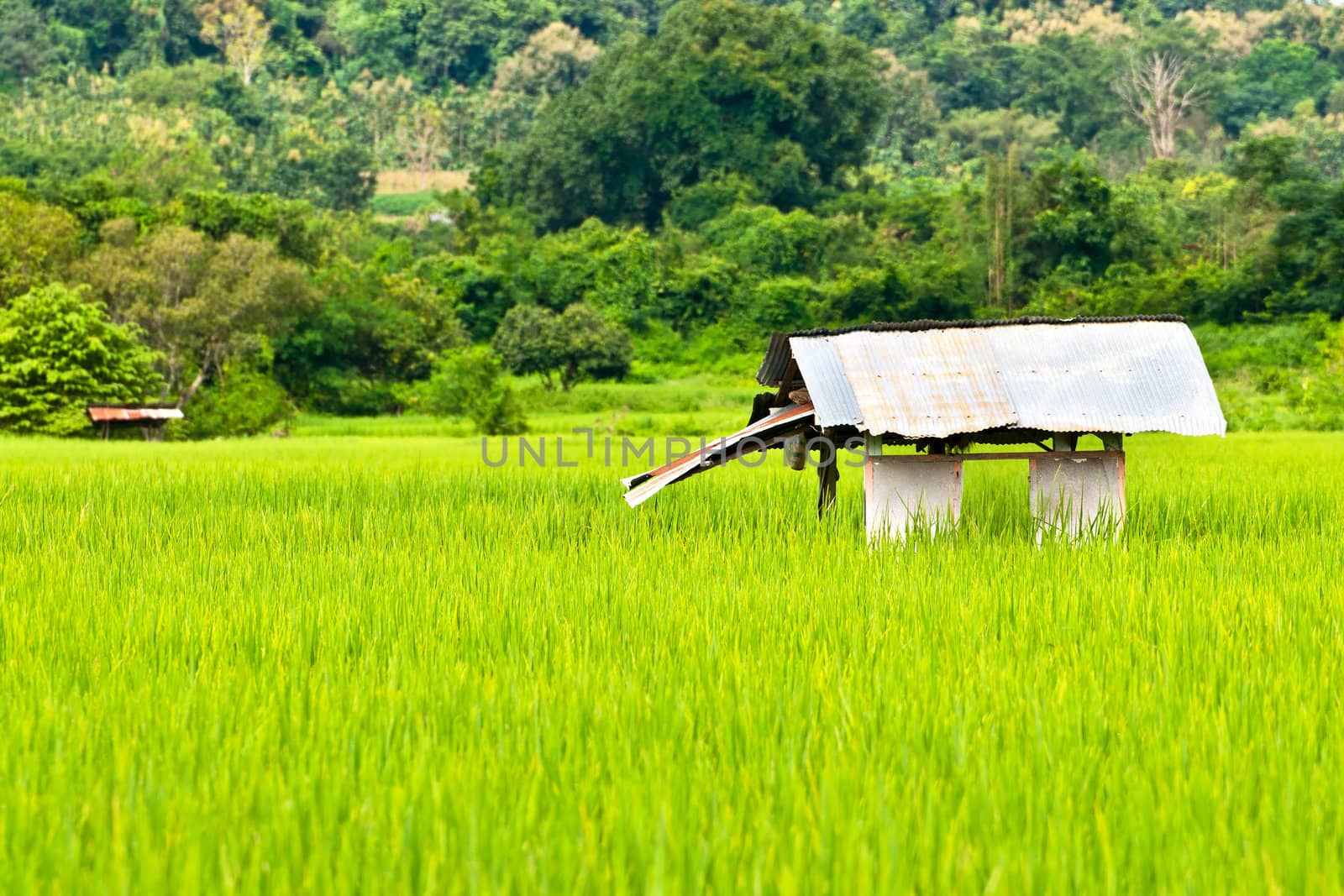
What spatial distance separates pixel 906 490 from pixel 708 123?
3983 cm

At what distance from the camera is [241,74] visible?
62.4 meters

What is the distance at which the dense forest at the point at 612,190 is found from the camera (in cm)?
2625

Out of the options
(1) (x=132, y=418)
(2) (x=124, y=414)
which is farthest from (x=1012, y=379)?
(1) (x=132, y=418)

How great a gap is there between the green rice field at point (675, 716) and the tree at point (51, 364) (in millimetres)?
17022

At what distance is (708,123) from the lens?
45.2 m

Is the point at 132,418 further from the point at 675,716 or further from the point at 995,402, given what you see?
the point at 675,716

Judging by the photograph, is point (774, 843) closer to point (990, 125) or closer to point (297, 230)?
point (297, 230)

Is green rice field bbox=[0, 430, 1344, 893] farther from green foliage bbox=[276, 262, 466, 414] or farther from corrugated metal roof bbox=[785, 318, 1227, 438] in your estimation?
green foliage bbox=[276, 262, 466, 414]

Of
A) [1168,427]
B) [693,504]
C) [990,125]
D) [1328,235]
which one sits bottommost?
[693,504]

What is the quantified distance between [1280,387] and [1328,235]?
4.86 meters

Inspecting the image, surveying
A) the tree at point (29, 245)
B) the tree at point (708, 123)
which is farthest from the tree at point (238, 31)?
the tree at point (29, 245)

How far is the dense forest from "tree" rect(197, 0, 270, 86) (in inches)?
7.4

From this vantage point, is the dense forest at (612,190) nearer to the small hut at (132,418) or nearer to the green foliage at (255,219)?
the green foliage at (255,219)

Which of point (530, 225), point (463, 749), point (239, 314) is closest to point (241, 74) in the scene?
point (530, 225)
